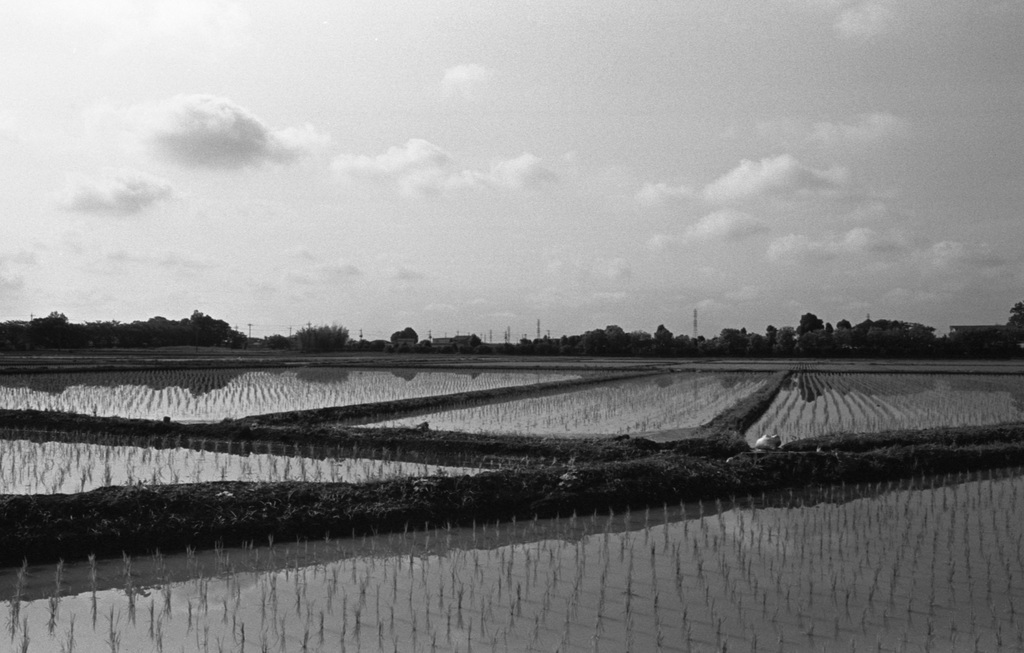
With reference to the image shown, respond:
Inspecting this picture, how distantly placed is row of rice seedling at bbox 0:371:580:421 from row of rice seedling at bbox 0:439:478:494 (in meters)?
4.00

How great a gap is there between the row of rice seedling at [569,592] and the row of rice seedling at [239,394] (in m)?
10.3

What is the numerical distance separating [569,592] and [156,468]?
6822 millimetres

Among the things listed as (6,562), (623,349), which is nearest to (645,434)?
(6,562)

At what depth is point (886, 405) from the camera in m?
18.8

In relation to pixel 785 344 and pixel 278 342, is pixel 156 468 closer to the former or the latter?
pixel 785 344

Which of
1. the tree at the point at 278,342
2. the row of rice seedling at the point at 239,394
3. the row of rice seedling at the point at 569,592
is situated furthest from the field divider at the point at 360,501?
the tree at the point at 278,342

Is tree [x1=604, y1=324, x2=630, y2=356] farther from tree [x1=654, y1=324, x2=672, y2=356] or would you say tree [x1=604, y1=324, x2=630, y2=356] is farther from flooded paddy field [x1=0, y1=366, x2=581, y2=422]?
flooded paddy field [x1=0, y1=366, x2=581, y2=422]

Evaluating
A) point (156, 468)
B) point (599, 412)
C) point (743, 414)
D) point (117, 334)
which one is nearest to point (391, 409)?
point (599, 412)

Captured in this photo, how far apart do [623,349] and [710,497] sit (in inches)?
2000

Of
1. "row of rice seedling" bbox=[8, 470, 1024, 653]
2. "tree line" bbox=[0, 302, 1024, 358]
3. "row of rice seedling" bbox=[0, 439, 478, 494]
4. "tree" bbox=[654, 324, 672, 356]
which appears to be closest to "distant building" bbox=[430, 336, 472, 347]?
"tree line" bbox=[0, 302, 1024, 358]

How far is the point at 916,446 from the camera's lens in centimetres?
1111

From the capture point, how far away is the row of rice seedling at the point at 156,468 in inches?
354

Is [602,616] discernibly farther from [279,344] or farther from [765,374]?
[279,344]

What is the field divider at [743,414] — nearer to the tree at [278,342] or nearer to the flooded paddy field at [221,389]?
the flooded paddy field at [221,389]
